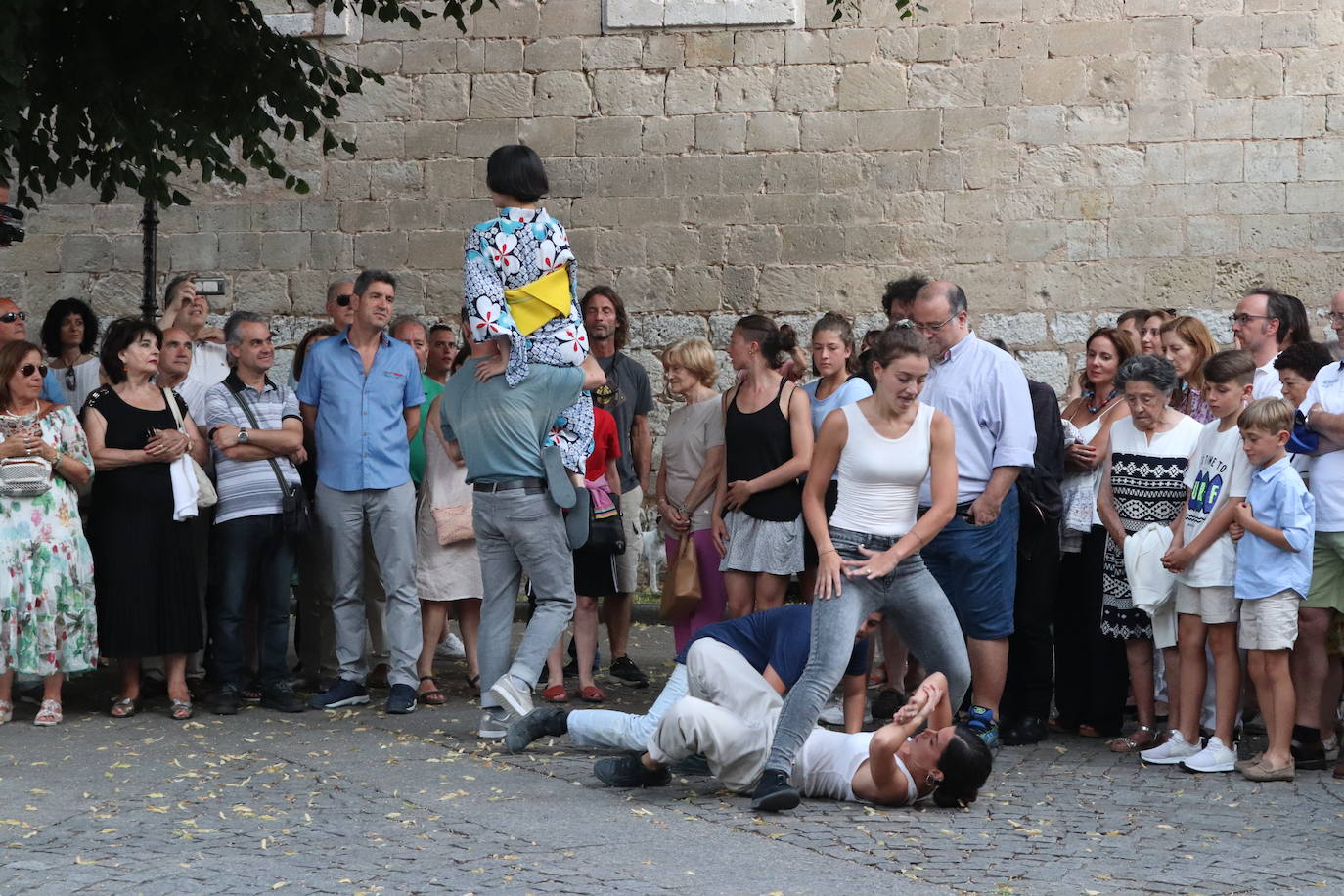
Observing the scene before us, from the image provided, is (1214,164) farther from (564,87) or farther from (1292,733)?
(1292,733)

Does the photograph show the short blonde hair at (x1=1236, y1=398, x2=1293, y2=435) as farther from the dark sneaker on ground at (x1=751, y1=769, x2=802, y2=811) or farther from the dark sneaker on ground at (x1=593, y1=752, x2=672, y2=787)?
the dark sneaker on ground at (x1=593, y1=752, x2=672, y2=787)

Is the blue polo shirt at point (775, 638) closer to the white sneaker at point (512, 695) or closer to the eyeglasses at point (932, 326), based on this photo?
the white sneaker at point (512, 695)

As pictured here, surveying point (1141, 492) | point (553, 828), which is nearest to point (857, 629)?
Result: point (553, 828)

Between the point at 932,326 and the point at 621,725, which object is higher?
the point at 932,326

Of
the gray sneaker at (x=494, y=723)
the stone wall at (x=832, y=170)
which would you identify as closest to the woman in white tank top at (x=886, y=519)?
the gray sneaker at (x=494, y=723)

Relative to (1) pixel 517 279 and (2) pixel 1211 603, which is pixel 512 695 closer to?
(1) pixel 517 279

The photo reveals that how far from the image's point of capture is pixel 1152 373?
21.9 feet

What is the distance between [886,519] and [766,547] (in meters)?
1.57

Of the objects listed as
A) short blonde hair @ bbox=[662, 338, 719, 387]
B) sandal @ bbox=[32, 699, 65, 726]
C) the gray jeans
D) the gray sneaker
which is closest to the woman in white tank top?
the gray jeans

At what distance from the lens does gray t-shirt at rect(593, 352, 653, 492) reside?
27.7 ft

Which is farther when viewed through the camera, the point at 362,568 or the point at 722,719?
the point at 362,568

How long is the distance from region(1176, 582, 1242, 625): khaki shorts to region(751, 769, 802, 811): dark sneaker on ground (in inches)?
79.1

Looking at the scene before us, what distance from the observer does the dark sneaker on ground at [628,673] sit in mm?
8141

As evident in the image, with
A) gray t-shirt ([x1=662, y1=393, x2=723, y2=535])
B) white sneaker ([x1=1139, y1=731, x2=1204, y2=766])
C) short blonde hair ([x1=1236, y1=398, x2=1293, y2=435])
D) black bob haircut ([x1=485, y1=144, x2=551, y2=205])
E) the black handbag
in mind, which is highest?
black bob haircut ([x1=485, y1=144, x2=551, y2=205])
